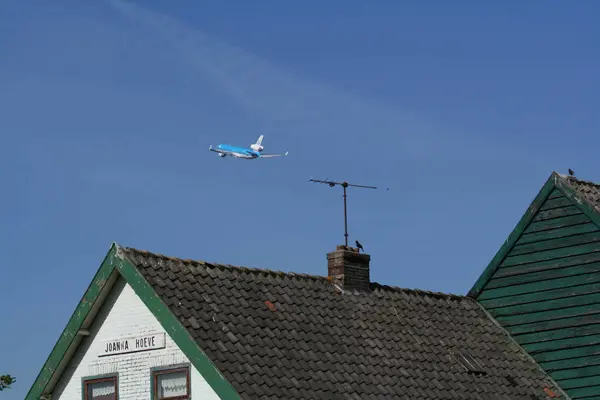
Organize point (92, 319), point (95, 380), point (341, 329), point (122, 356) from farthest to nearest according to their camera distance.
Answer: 1. point (341, 329)
2. point (92, 319)
3. point (95, 380)
4. point (122, 356)

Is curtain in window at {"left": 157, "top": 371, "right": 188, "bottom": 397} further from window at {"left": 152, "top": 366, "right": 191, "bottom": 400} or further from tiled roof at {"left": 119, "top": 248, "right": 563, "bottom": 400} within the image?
tiled roof at {"left": 119, "top": 248, "right": 563, "bottom": 400}

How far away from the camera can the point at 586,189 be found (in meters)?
31.3

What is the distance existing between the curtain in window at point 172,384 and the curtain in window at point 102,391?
4.36 feet

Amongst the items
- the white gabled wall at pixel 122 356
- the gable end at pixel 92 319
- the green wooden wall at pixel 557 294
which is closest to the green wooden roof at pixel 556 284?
the green wooden wall at pixel 557 294

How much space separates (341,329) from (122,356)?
4.29 m

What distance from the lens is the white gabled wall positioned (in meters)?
25.8

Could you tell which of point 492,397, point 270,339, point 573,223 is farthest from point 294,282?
point 573,223

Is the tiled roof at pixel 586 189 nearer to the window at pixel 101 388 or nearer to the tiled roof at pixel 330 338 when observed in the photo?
the tiled roof at pixel 330 338

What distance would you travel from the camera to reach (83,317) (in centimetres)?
2705

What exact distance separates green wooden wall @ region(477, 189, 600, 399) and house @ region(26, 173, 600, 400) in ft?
0.08

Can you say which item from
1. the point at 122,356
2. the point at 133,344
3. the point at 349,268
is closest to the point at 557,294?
the point at 349,268

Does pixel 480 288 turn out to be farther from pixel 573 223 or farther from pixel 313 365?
pixel 313 365

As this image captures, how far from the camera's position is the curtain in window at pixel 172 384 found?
25266mm

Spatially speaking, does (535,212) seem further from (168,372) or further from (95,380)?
(95,380)
